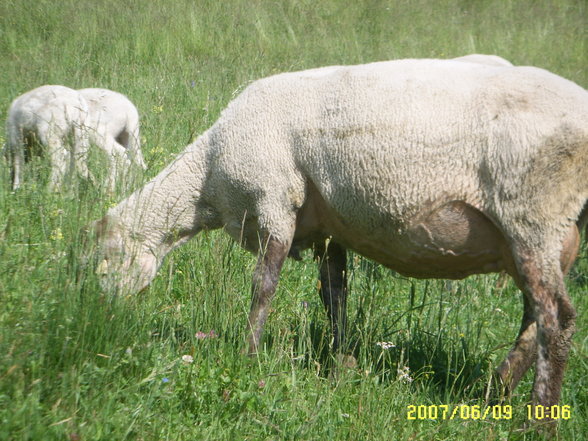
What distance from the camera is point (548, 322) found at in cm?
363

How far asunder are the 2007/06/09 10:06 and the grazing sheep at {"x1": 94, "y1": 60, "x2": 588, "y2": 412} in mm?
52

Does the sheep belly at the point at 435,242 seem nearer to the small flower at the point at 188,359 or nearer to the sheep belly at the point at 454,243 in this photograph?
the sheep belly at the point at 454,243

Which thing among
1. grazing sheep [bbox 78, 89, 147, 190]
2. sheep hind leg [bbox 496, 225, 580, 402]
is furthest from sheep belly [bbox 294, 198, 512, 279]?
grazing sheep [bbox 78, 89, 147, 190]

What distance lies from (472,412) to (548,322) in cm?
59

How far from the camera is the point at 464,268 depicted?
3.95 meters

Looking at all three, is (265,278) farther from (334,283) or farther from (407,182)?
(407,182)

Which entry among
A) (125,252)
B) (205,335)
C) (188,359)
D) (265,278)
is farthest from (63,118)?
(188,359)

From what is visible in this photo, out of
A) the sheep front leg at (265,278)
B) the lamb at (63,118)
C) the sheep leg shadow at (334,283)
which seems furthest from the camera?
the lamb at (63,118)

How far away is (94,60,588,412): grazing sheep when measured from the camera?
358cm

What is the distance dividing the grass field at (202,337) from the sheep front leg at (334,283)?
0.42 ft

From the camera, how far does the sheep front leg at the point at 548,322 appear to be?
3.61 m
